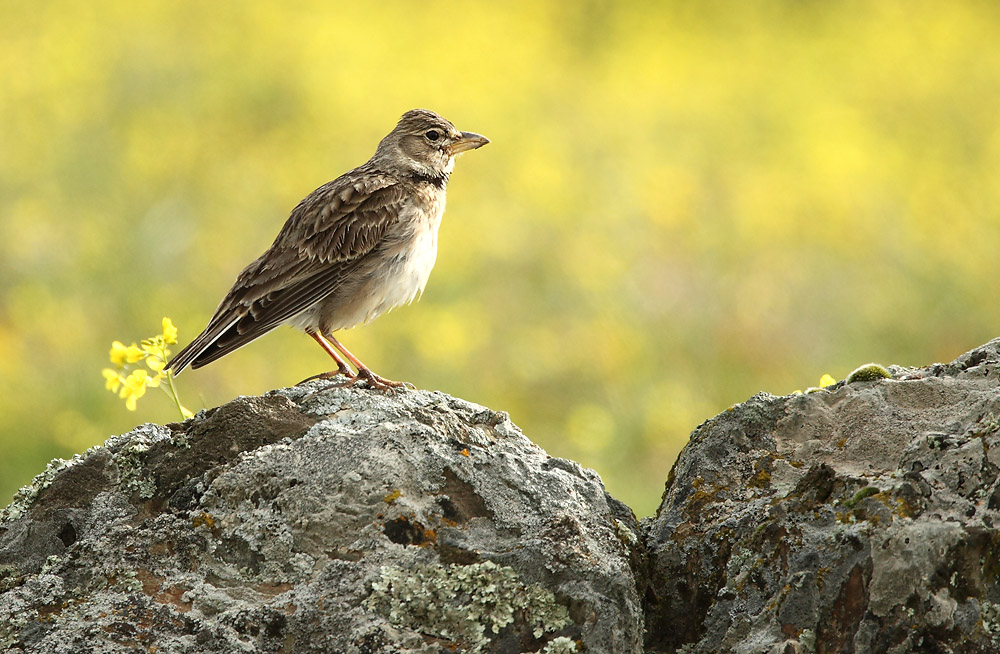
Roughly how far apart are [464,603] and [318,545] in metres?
0.43

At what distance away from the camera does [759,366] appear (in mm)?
9578

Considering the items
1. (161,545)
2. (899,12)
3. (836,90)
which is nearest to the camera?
(161,545)

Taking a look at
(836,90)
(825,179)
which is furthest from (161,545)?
(836,90)

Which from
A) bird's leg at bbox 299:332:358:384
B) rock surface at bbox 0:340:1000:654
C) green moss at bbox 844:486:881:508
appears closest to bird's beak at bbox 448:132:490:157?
bird's leg at bbox 299:332:358:384

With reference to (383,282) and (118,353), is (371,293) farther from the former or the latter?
(118,353)

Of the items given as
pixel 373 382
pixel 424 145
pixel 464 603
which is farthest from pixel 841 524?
pixel 424 145

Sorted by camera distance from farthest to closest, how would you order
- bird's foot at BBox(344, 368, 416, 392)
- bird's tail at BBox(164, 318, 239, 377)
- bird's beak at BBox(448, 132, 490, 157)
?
bird's beak at BBox(448, 132, 490, 157)
bird's tail at BBox(164, 318, 239, 377)
bird's foot at BBox(344, 368, 416, 392)

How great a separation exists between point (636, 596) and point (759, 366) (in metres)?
6.76

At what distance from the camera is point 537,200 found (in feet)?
40.8

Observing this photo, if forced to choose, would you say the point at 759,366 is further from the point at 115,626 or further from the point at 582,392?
the point at 115,626

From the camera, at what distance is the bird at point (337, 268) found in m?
5.18

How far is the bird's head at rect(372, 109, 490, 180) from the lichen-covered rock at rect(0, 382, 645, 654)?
299 centimetres

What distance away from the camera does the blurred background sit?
929cm

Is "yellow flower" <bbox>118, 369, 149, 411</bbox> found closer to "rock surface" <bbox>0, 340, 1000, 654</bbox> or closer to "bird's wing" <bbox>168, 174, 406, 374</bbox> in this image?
"bird's wing" <bbox>168, 174, 406, 374</bbox>
